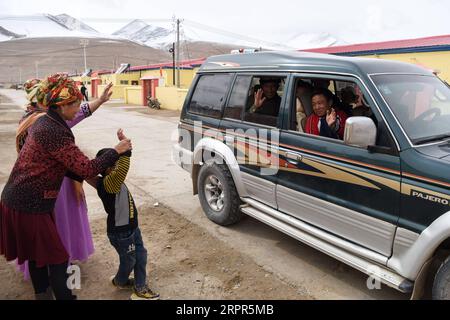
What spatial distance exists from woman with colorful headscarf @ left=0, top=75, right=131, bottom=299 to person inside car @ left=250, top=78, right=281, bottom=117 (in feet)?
6.33

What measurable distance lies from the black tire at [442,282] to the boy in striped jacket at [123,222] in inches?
89.2

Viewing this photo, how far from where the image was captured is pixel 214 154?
467cm

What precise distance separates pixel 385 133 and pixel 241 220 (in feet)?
8.52

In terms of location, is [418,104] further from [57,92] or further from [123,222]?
[57,92]

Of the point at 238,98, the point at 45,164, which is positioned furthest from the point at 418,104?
the point at 45,164

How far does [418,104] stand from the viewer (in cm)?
316

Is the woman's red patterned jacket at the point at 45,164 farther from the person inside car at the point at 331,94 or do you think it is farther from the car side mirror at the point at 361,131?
the person inside car at the point at 331,94

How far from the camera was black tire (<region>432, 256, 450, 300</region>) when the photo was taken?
2512 millimetres

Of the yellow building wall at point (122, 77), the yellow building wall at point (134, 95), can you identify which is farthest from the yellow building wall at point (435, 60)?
the yellow building wall at point (122, 77)

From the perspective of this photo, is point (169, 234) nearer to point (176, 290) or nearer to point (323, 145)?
point (176, 290)

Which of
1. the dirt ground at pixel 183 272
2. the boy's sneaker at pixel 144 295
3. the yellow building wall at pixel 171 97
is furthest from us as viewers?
the yellow building wall at pixel 171 97

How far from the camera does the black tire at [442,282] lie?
98.9 inches

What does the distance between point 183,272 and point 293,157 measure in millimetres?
1635

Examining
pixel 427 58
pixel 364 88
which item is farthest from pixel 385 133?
pixel 427 58
